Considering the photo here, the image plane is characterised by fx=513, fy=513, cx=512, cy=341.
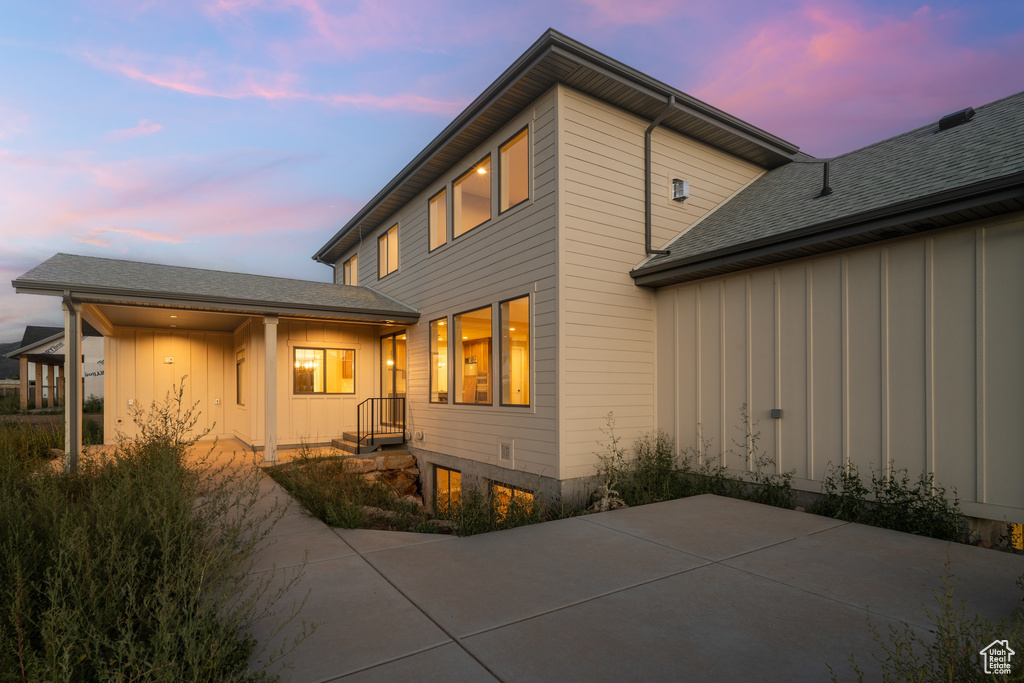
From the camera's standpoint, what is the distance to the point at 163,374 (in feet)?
41.1

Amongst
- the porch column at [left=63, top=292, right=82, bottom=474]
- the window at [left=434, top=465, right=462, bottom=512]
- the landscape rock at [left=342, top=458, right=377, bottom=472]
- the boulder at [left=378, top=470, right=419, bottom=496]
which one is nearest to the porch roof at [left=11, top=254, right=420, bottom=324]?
the porch column at [left=63, top=292, right=82, bottom=474]

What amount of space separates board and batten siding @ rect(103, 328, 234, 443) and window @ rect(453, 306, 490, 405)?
6302 millimetres

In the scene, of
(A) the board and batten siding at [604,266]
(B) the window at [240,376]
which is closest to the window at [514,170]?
(A) the board and batten siding at [604,266]

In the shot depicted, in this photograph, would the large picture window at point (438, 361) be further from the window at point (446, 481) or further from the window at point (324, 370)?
the window at point (324, 370)

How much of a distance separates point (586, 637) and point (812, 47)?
446 inches

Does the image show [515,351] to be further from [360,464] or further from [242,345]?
[242,345]

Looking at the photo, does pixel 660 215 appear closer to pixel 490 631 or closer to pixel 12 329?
pixel 490 631

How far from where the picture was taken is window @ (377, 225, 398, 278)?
12.2 m

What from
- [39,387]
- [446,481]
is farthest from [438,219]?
[39,387]

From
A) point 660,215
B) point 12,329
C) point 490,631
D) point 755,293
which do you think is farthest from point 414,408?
point 12,329

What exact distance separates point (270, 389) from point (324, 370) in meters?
2.35

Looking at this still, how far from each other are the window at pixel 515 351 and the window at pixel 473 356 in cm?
51

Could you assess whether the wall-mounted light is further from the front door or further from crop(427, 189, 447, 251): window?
the front door

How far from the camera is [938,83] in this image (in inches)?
526
